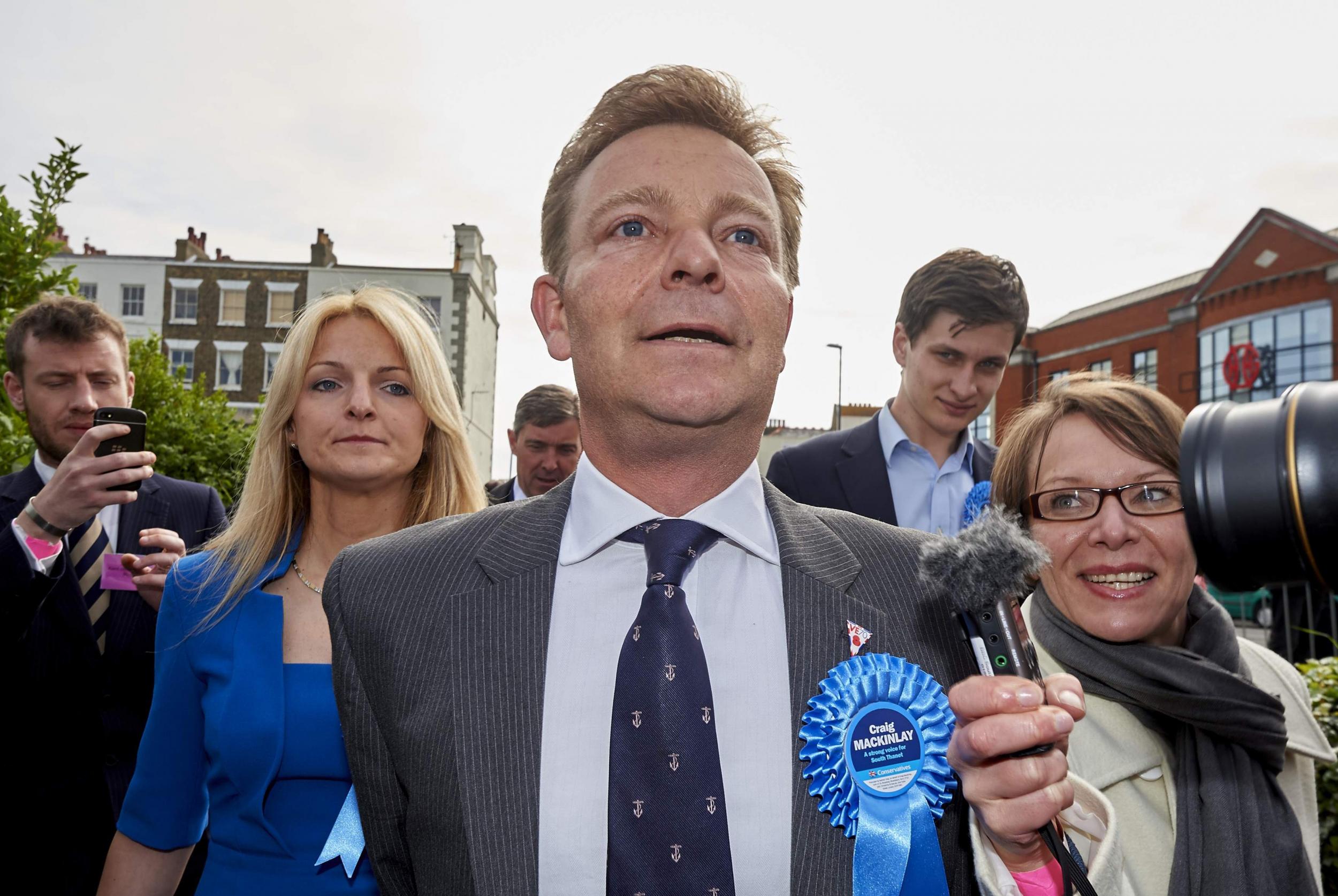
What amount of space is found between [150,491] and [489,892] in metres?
2.93

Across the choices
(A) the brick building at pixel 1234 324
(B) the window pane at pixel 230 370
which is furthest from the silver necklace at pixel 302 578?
(B) the window pane at pixel 230 370

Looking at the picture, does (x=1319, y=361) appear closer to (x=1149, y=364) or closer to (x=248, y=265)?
(x=1149, y=364)

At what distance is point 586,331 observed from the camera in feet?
5.91

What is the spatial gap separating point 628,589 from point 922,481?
2.64 m

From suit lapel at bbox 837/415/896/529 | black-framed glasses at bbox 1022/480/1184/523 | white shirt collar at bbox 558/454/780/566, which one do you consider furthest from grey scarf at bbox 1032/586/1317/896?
suit lapel at bbox 837/415/896/529

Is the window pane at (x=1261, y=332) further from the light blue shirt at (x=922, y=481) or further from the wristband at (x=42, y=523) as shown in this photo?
the wristband at (x=42, y=523)

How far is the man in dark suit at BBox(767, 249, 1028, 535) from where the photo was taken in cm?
389

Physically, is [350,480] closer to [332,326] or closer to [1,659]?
[332,326]

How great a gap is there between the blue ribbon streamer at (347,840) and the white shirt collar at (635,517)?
33.3 inches

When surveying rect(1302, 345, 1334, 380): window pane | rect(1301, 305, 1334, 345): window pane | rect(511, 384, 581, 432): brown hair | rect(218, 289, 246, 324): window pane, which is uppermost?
rect(218, 289, 246, 324): window pane

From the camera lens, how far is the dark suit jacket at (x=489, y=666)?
1.47m

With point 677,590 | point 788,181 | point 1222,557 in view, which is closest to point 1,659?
point 677,590

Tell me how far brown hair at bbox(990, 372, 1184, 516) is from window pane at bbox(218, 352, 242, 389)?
4089cm

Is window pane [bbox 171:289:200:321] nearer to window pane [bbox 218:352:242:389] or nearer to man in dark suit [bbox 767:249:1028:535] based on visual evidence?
window pane [bbox 218:352:242:389]
